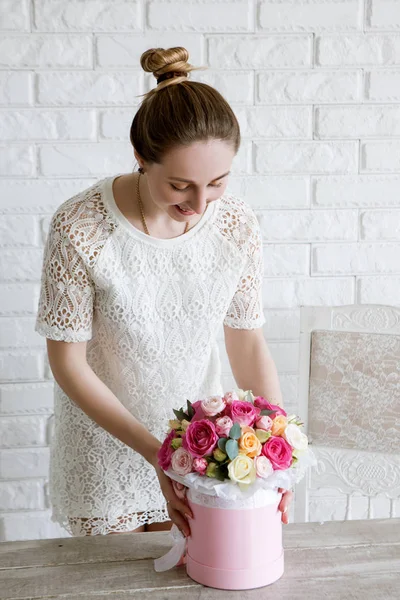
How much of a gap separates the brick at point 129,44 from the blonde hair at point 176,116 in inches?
25.0

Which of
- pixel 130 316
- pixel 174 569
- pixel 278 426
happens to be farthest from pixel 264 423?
pixel 130 316

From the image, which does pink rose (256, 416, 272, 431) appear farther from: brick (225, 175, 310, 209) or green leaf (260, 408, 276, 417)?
brick (225, 175, 310, 209)

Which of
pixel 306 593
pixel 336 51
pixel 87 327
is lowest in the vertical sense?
pixel 306 593

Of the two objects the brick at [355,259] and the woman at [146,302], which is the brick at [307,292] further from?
the woman at [146,302]

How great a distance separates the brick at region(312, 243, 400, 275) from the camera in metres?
2.29

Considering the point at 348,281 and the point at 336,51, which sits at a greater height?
the point at 336,51

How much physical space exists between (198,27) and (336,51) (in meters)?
0.40

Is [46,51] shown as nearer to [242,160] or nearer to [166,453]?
[242,160]

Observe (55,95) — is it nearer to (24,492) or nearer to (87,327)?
(87,327)

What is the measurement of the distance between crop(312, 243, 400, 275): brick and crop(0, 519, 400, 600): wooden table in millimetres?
903

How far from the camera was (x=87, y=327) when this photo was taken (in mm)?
1580

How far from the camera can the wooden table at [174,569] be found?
4.31 feet

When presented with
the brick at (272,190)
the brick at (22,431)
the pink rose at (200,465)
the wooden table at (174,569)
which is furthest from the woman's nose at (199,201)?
the brick at (22,431)

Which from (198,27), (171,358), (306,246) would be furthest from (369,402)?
(198,27)
